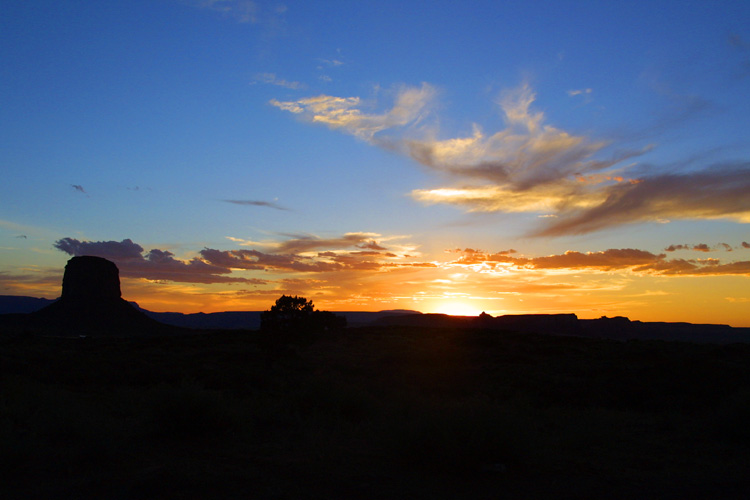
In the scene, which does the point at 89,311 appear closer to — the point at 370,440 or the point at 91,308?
the point at 91,308

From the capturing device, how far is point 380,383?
62.4 ft

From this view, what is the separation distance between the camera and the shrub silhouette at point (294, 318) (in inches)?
1043

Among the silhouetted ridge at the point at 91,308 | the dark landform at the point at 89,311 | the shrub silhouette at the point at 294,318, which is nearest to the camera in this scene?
the shrub silhouette at the point at 294,318

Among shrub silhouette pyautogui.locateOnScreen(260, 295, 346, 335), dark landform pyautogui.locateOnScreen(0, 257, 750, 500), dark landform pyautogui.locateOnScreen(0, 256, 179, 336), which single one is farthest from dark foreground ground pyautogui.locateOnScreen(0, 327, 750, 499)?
dark landform pyautogui.locateOnScreen(0, 256, 179, 336)

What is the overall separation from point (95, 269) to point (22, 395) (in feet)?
340

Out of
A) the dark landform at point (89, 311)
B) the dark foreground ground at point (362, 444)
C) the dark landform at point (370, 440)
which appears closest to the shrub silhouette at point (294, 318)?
the dark landform at point (370, 440)

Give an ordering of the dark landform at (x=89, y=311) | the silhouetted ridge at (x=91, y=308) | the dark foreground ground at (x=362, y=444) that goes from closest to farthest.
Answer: the dark foreground ground at (x=362, y=444) < the dark landform at (x=89, y=311) < the silhouetted ridge at (x=91, y=308)

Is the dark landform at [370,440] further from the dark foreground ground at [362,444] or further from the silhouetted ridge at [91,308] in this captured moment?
the silhouetted ridge at [91,308]

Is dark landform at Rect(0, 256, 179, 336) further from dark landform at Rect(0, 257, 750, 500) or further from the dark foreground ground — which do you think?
the dark foreground ground

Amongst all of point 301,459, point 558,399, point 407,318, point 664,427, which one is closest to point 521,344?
point 558,399

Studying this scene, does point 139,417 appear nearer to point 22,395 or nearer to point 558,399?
point 22,395

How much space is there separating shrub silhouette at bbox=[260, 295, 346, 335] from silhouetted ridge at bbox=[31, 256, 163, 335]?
236 feet

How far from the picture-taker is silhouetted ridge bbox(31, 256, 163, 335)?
8807 centimetres

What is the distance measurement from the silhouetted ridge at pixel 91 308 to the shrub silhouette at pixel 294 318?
2828 inches
